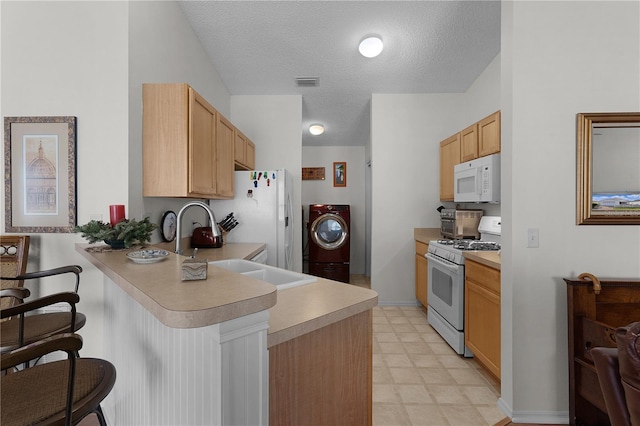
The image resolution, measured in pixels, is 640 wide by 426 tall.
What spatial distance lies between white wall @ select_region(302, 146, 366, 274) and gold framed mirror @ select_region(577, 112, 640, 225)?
14.2ft

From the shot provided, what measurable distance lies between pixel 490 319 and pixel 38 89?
325 cm

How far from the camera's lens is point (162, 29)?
2.07 meters

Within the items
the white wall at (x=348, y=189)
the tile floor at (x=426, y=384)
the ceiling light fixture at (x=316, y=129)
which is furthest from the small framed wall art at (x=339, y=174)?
the tile floor at (x=426, y=384)

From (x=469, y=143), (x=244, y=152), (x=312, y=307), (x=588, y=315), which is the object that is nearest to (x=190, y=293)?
(x=312, y=307)

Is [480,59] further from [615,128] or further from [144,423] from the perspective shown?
[144,423]

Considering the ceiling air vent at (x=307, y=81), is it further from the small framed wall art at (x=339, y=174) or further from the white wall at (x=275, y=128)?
the small framed wall art at (x=339, y=174)

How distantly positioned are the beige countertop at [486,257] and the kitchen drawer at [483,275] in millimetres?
34

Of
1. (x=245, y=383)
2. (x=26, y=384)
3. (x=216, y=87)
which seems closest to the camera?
(x=245, y=383)

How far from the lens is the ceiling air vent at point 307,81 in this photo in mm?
3406

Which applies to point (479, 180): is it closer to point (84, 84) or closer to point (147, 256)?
point (147, 256)

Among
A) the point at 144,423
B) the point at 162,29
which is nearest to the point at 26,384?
the point at 144,423

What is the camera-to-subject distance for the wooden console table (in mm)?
1531

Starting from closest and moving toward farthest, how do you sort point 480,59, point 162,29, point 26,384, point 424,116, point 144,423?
point 26,384 → point 144,423 → point 162,29 → point 480,59 → point 424,116

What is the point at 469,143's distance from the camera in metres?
3.08
